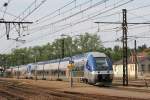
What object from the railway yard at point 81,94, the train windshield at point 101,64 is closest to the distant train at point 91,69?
the train windshield at point 101,64

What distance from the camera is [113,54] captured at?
154 metres

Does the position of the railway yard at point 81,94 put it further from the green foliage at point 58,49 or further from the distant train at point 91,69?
the green foliage at point 58,49

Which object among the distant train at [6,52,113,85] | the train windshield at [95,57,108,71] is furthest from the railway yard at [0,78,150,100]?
the train windshield at [95,57,108,71]

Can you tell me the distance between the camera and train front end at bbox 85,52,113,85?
42.8 metres

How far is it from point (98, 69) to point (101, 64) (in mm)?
808

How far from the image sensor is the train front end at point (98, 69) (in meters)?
42.8

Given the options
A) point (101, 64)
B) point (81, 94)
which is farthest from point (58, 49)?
point (81, 94)

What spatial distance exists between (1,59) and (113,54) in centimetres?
5366

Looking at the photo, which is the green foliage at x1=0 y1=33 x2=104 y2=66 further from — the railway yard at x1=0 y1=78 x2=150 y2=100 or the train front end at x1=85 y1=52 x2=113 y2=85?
the railway yard at x1=0 y1=78 x2=150 y2=100

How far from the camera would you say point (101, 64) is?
43.7 metres

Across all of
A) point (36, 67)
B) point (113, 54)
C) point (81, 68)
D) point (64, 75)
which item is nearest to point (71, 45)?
point (113, 54)

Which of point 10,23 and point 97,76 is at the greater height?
point 10,23

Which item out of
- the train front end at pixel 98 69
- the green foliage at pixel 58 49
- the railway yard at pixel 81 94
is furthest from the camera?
the green foliage at pixel 58 49

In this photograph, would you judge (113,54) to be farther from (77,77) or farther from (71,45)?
(77,77)
